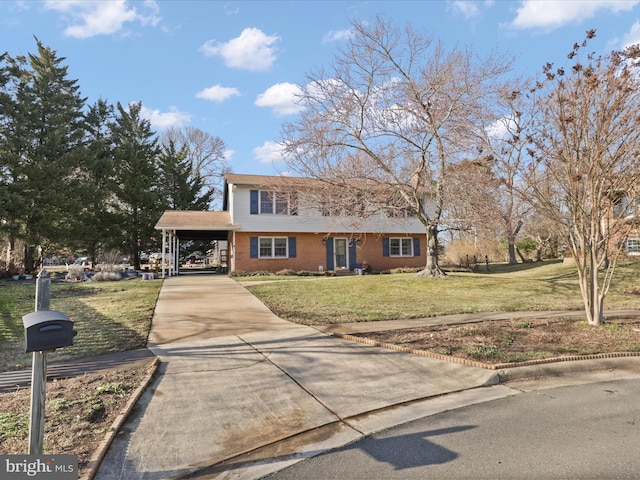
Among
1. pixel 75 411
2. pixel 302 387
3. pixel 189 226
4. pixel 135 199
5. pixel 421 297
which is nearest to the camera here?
pixel 75 411

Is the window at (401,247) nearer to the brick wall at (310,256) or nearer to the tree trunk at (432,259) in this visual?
the brick wall at (310,256)

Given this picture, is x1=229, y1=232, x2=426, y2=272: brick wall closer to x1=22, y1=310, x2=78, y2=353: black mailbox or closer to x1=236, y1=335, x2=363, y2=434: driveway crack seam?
x1=236, y1=335, x2=363, y2=434: driveway crack seam

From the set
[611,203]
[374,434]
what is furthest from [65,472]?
[611,203]

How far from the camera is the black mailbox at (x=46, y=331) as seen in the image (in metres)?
2.55

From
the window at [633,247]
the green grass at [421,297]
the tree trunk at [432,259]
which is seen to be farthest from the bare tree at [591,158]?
the window at [633,247]

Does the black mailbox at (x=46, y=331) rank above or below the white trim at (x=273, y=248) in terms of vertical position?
below

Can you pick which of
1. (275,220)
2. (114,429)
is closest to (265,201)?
(275,220)

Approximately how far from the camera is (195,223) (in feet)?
75.6

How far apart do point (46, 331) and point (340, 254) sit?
23428 millimetres

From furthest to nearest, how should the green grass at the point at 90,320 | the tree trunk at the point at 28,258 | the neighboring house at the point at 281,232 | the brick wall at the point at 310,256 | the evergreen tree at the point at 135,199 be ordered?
the evergreen tree at the point at 135,199 → the tree trunk at the point at 28,258 → the brick wall at the point at 310,256 → the neighboring house at the point at 281,232 → the green grass at the point at 90,320

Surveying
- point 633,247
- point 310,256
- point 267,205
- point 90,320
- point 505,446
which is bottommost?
point 505,446

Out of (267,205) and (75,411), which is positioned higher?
(267,205)

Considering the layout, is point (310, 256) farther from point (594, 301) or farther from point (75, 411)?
point (75, 411)

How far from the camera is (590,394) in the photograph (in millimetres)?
4609
